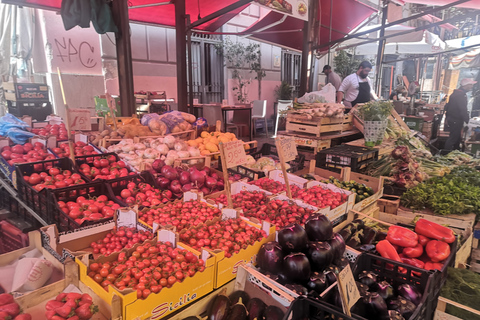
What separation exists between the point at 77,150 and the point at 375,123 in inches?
171

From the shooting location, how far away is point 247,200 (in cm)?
286

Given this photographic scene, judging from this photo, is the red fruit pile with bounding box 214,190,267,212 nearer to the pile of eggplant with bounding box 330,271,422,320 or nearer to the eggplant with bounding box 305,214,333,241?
the eggplant with bounding box 305,214,333,241

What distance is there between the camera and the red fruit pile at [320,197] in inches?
111

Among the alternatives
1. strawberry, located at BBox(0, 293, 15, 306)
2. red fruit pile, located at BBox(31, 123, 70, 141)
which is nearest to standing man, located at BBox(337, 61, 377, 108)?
red fruit pile, located at BBox(31, 123, 70, 141)

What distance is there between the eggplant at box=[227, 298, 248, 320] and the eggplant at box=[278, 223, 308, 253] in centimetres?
44

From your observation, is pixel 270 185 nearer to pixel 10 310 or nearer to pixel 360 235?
pixel 360 235

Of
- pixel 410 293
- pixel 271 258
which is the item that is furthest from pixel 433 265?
pixel 271 258

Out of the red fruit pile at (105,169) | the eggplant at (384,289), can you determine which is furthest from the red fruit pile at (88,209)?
the eggplant at (384,289)

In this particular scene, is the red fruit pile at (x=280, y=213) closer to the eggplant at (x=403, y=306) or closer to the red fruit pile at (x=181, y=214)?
the red fruit pile at (x=181, y=214)

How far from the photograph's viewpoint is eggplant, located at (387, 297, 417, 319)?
149 cm

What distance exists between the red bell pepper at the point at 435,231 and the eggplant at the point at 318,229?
0.73 meters

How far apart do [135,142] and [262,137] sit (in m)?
7.47

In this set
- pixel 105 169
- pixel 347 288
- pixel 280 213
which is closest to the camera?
pixel 347 288

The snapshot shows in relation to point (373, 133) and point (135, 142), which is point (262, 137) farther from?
point (135, 142)
